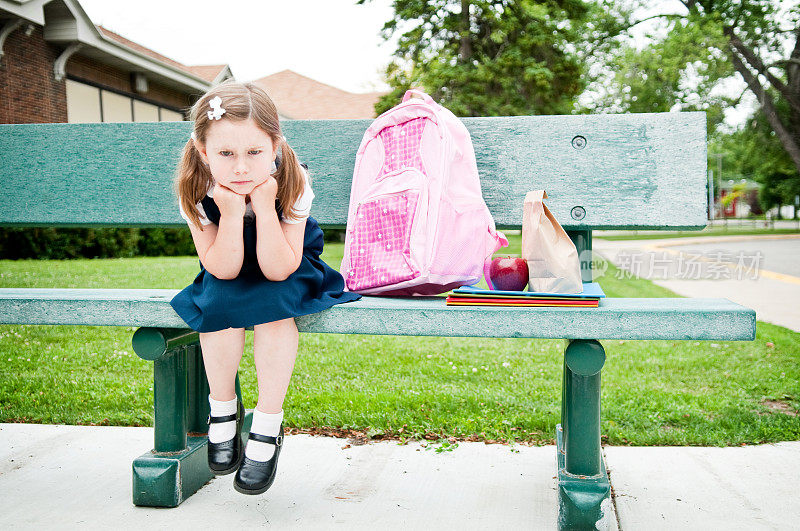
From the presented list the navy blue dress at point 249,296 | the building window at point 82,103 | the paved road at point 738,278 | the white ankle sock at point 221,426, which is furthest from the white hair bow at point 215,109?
the building window at point 82,103

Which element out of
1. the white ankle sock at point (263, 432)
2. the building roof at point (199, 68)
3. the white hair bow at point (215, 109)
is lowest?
the white ankle sock at point (263, 432)

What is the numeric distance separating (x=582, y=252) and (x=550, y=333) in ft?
2.81

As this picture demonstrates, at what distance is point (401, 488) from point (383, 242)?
782 millimetres

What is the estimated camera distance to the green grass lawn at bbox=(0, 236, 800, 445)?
3.00m

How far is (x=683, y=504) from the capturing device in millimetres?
2186

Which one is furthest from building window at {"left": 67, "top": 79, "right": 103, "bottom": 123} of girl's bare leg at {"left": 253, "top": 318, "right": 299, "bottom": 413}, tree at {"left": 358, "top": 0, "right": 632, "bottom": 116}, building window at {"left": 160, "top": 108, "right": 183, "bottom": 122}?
girl's bare leg at {"left": 253, "top": 318, "right": 299, "bottom": 413}

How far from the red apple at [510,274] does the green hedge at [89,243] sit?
10.5 m

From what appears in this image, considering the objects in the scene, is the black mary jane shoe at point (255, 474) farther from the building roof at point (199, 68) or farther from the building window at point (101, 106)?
the building roof at point (199, 68)

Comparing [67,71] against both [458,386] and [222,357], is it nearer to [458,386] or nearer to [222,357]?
[458,386]

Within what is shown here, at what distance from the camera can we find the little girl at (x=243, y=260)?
6.06 feet

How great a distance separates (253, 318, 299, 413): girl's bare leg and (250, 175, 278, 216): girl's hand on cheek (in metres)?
0.29

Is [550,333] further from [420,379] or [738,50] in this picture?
[738,50]

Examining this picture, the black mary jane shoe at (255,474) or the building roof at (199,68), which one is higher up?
the building roof at (199,68)

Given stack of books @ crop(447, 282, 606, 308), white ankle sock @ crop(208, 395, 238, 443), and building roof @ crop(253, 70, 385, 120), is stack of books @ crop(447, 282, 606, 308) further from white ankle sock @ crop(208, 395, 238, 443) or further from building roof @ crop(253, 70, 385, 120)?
building roof @ crop(253, 70, 385, 120)
